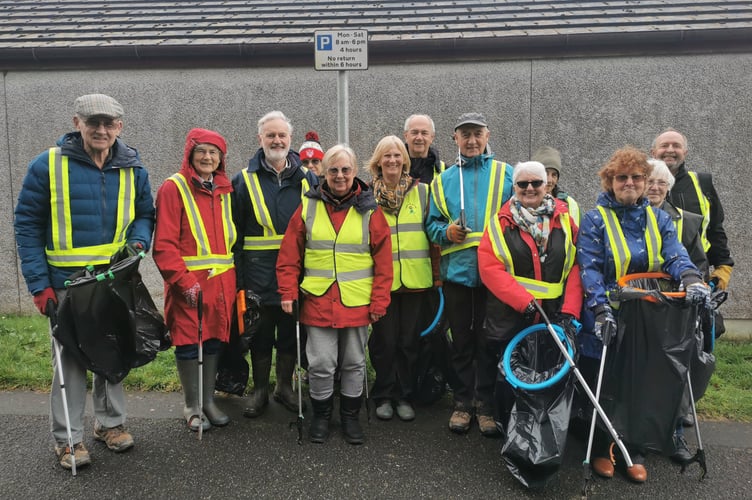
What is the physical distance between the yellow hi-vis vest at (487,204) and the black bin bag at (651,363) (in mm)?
1005

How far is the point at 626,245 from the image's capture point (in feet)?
10.1

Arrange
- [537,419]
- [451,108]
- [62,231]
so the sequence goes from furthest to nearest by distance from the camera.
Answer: [451,108] → [62,231] → [537,419]

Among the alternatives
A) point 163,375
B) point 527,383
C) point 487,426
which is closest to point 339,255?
point 527,383

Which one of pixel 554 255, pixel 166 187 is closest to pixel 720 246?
pixel 554 255

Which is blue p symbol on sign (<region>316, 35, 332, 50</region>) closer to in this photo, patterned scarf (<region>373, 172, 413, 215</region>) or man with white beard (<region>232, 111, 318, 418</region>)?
man with white beard (<region>232, 111, 318, 418</region>)

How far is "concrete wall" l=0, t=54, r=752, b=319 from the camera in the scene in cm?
570

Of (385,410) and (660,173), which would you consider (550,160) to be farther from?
(385,410)

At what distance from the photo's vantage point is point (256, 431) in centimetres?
361

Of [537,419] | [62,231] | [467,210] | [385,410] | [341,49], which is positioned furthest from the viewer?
[341,49]

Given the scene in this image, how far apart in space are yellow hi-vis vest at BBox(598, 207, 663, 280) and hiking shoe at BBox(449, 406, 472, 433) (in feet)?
4.55

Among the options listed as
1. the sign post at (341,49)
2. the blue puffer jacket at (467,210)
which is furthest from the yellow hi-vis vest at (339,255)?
the sign post at (341,49)

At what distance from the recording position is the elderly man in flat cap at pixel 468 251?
357 centimetres

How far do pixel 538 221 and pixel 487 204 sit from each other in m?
0.48

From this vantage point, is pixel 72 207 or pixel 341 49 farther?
pixel 341 49
